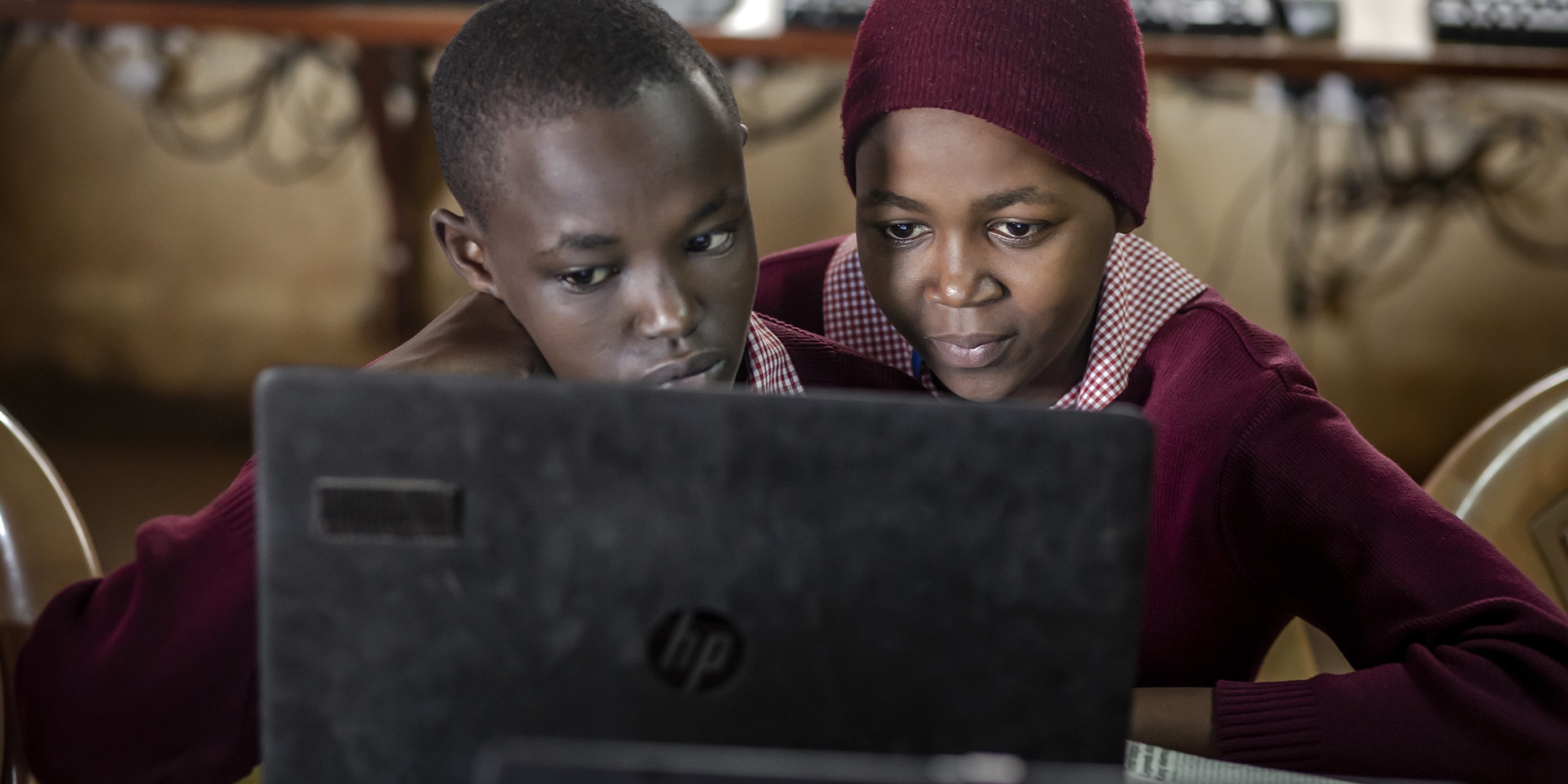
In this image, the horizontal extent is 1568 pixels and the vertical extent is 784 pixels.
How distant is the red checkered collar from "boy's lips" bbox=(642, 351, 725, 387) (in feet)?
0.69

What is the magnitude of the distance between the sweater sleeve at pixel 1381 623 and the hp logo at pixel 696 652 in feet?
1.05

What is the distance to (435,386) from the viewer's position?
1.23ft

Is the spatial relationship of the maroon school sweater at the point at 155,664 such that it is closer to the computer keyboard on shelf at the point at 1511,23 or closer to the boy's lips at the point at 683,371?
the boy's lips at the point at 683,371

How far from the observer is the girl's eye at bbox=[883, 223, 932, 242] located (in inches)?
31.7

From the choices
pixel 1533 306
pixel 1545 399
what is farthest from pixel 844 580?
pixel 1533 306

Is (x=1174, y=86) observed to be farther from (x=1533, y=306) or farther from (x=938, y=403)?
(x=938, y=403)

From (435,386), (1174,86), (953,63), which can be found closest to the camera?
(435,386)

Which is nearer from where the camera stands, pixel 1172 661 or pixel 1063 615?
pixel 1063 615

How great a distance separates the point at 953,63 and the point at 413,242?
5.93 feet

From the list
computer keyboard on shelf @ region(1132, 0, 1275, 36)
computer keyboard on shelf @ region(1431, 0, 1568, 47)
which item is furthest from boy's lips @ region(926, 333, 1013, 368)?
computer keyboard on shelf @ region(1431, 0, 1568, 47)

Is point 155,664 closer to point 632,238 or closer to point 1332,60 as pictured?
point 632,238

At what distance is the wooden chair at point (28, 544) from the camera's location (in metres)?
0.68

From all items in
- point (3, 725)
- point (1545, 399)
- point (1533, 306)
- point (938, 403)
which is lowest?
point (1533, 306)

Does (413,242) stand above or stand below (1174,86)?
below
